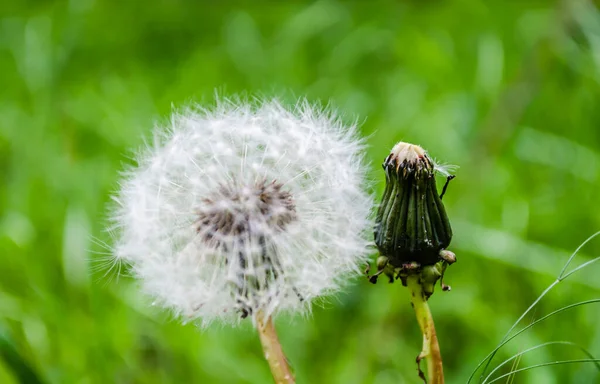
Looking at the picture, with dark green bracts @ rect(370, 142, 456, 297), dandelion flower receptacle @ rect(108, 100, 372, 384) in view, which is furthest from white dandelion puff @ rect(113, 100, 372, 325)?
dark green bracts @ rect(370, 142, 456, 297)

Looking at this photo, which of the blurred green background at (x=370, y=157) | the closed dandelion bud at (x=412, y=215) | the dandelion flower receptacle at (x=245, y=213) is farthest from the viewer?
the blurred green background at (x=370, y=157)

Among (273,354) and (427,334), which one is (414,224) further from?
(273,354)

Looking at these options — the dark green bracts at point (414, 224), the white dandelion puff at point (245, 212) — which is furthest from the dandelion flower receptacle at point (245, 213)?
the dark green bracts at point (414, 224)

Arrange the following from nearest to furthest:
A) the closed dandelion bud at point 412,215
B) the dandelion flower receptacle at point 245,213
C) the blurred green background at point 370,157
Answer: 1. the closed dandelion bud at point 412,215
2. the dandelion flower receptacle at point 245,213
3. the blurred green background at point 370,157

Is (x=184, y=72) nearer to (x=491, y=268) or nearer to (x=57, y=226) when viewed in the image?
(x=57, y=226)

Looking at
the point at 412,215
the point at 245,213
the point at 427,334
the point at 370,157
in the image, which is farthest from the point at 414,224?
the point at 370,157

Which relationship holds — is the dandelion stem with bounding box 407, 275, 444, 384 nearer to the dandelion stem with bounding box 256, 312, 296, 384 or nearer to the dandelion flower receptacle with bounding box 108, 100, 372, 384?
the dandelion flower receptacle with bounding box 108, 100, 372, 384

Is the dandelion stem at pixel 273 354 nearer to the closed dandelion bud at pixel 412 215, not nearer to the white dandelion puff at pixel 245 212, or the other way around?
the white dandelion puff at pixel 245 212
